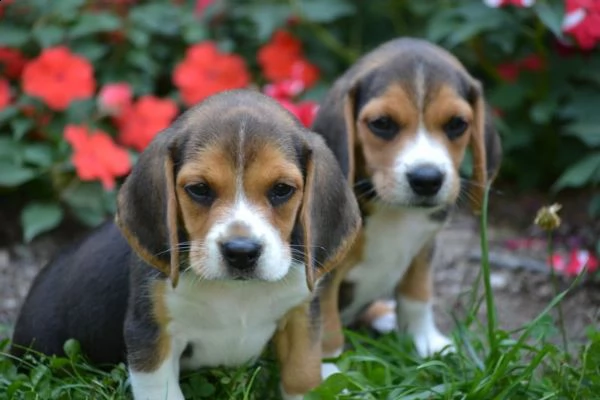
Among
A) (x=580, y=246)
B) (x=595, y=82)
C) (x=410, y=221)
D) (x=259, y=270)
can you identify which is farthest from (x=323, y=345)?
(x=595, y=82)

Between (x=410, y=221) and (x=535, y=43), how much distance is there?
282 centimetres

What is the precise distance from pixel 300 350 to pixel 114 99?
127 inches

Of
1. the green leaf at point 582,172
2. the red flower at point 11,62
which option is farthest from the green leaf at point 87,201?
the green leaf at point 582,172

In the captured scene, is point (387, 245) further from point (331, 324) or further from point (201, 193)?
point (201, 193)

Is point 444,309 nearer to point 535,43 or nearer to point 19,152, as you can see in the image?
point 535,43

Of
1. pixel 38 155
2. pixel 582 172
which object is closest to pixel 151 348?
pixel 38 155

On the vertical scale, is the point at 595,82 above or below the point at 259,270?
below

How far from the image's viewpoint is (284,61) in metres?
8.63

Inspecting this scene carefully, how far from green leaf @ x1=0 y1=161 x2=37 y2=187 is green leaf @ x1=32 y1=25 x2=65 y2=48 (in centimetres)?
93

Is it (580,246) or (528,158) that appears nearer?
(580,246)

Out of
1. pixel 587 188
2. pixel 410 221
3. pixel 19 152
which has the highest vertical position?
pixel 410 221

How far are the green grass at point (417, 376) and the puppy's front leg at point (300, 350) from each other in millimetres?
125

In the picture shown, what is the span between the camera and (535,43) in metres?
8.45

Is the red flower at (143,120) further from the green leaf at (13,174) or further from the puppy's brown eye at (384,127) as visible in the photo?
the puppy's brown eye at (384,127)
